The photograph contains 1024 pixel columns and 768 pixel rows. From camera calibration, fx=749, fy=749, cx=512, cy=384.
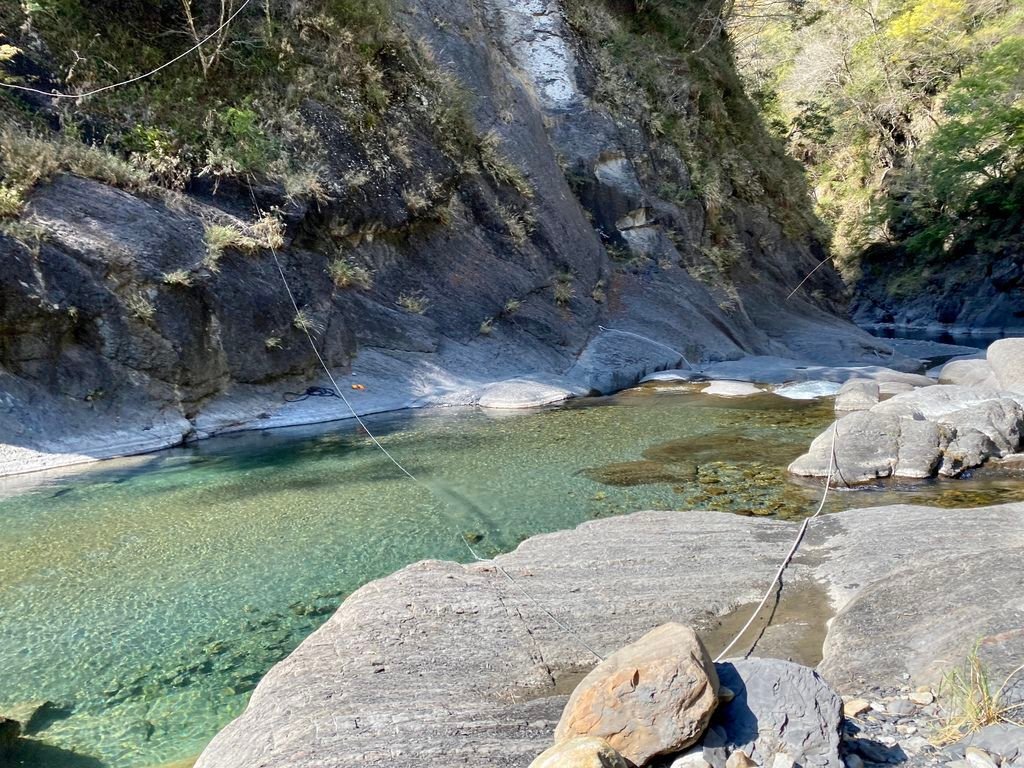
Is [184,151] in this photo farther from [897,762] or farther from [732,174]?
[732,174]

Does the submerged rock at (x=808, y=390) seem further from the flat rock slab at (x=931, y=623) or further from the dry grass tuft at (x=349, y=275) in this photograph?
the flat rock slab at (x=931, y=623)

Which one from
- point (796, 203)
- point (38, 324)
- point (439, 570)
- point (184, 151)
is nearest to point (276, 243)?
point (184, 151)

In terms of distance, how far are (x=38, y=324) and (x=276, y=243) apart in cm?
315

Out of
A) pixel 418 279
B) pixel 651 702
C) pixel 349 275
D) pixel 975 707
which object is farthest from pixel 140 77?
pixel 975 707

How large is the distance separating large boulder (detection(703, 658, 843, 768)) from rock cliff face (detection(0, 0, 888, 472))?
741 cm

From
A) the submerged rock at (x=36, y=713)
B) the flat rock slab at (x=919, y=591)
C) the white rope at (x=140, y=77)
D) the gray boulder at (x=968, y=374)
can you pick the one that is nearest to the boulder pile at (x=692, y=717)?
the flat rock slab at (x=919, y=591)

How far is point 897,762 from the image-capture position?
2.30m

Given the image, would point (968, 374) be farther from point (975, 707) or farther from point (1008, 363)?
point (975, 707)

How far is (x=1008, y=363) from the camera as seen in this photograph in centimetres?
955

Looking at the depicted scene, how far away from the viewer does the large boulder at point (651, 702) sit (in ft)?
7.60

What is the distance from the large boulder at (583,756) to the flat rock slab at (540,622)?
294mm

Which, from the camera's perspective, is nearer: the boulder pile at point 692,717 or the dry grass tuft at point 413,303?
the boulder pile at point 692,717

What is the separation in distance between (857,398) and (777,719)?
7877mm

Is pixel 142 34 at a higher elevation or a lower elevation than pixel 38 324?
higher
